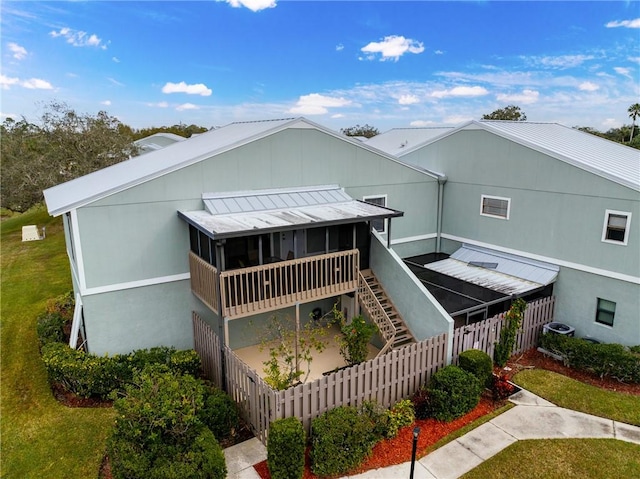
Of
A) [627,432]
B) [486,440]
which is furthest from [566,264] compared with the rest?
[486,440]

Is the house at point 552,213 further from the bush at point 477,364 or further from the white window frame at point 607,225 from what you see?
the bush at point 477,364

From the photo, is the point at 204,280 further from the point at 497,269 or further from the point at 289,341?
the point at 497,269

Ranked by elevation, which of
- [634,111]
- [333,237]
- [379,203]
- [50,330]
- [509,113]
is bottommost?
[50,330]

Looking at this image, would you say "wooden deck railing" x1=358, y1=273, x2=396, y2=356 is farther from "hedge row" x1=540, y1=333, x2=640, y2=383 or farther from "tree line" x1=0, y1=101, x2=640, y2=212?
"tree line" x1=0, y1=101, x2=640, y2=212

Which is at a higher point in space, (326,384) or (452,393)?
(326,384)

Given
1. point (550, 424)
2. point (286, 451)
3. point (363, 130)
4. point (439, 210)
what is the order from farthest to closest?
1. point (363, 130)
2. point (439, 210)
3. point (550, 424)
4. point (286, 451)

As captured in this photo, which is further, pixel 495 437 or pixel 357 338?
pixel 357 338

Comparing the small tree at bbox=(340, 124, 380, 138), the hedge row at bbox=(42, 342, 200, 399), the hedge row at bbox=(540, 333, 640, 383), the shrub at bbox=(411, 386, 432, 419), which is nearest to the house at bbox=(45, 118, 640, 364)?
the hedge row at bbox=(42, 342, 200, 399)
